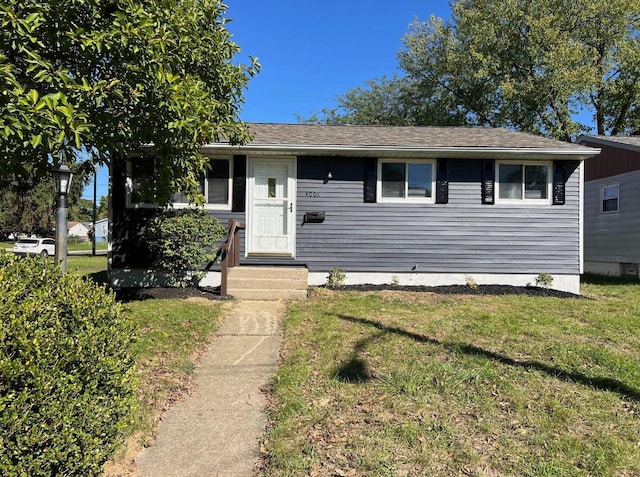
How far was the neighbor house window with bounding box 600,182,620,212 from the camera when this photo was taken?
41.4 ft

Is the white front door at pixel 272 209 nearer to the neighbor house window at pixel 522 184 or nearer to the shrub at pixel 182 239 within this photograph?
the shrub at pixel 182 239

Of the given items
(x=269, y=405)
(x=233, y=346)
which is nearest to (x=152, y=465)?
(x=269, y=405)

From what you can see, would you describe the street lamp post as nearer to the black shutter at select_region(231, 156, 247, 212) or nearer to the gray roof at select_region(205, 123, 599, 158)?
the gray roof at select_region(205, 123, 599, 158)

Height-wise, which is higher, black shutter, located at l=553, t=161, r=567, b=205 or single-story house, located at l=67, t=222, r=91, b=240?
black shutter, located at l=553, t=161, r=567, b=205

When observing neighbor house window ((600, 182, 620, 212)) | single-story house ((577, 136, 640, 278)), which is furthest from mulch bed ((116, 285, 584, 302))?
neighbor house window ((600, 182, 620, 212))

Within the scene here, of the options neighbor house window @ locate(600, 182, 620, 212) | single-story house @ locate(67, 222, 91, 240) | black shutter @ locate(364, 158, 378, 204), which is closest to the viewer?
black shutter @ locate(364, 158, 378, 204)

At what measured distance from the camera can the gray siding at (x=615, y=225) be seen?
11883mm

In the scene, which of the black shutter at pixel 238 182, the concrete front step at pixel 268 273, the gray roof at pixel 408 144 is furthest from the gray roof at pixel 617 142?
the black shutter at pixel 238 182

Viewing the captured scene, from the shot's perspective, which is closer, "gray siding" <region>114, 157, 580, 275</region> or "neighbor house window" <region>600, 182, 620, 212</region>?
"gray siding" <region>114, 157, 580, 275</region>

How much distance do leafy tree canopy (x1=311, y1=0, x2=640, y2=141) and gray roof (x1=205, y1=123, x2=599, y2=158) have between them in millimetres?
11998

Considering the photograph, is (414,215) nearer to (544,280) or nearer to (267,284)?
(544,280)

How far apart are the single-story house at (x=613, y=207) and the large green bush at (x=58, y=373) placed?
1393 cm

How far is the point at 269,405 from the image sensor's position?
328cm

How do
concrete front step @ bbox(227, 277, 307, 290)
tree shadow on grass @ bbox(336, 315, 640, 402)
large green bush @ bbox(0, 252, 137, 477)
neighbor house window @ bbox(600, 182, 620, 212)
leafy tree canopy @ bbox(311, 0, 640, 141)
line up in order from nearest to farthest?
1. large green bush @ bbox(0, 252, 137, 477)
2. tree shadow on grass @ bbox(336, 315, 640, 402)
3. concrete front step @ bbox(227, 277, 307, 290)
4. neighbor house window @ bbox(600, 182, 620, 212)
5. leafy tree canopy @ bbox(311, 0, 640, 141)
